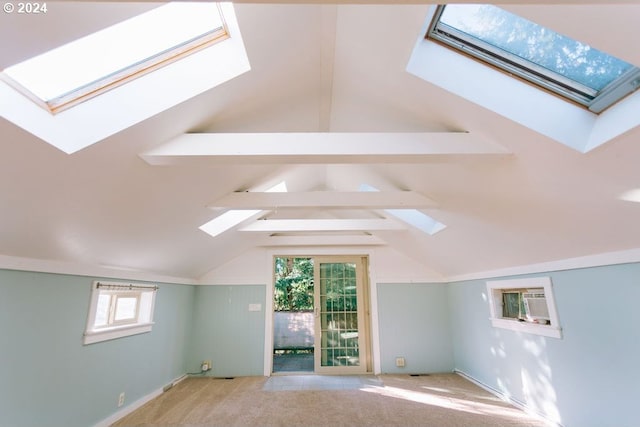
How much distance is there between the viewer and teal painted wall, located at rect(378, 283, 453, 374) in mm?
4523

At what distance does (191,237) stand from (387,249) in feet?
9.92

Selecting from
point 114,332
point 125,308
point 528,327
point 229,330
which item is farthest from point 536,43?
point 229,330

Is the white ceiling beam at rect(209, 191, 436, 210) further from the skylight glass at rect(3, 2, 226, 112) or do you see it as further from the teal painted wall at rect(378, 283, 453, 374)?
the teal painted wall at rect(378, 283, 453, 374)

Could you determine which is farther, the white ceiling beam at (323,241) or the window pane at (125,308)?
the white ceiling beam at (323,241)

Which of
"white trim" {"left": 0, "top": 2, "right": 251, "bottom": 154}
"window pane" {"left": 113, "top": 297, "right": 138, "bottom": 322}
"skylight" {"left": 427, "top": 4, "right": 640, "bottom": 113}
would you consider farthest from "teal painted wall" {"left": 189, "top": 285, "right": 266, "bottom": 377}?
"skylight" {"left": 427, "top": 4, "right": 640, "bottom": 113}

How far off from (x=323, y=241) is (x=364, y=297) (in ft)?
3.83

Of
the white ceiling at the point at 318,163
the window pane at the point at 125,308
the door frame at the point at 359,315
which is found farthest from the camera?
the door frame at the point at 359,315

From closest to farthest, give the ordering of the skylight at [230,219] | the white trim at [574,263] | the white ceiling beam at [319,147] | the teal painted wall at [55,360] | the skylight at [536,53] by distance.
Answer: the skylight at [536,53] < the white ceiling beam at [319,147] < the teal painted wall at [55,360] < the white trim at [574,263] < the skylight at [230,219]

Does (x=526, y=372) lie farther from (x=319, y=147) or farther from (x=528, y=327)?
(x=319, y=147)

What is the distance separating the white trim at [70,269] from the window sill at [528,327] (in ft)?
13.3

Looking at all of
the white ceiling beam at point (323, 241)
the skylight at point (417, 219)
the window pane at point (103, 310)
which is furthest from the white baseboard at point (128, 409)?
the skylight at point (417, 219)

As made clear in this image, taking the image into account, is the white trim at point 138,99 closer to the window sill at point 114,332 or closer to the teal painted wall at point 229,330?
the window sill at point 114,332

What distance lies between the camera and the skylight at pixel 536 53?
1.29 m

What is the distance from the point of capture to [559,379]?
2.65 metres
